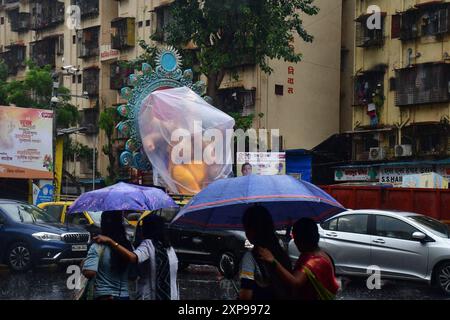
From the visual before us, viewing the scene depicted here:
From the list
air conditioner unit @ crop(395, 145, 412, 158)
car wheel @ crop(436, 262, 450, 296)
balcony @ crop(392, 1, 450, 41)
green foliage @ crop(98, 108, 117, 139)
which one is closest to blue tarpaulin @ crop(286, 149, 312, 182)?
air conditioner unit @ crop(395, 145, 412, 158)

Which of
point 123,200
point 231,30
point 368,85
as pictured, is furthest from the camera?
point 368,85

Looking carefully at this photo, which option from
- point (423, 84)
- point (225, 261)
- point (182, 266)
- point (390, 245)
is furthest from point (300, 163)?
point (390, 245)

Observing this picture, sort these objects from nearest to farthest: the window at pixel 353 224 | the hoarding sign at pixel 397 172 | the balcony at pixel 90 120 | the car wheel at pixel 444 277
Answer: the car wheel at pixel 444 277 < the window at pixel 353 224 < the hoarding sign at pixel 397 172 < the balcony at pixel 90 120

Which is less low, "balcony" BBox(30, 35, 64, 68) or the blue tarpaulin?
"balcony" BBox(30, 35, 64, 68)

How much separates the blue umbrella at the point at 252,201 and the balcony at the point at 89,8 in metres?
39.1

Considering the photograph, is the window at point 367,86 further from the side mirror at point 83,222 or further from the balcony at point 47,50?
the balcony at point 47,50

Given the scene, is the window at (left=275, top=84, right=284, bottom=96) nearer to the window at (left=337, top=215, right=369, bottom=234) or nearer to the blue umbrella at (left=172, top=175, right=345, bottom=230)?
the window at (left=337, top=215, right=369, bottom=234)

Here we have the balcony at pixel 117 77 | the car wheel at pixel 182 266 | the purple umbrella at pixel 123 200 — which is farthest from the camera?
the balcony at pixel 117 77

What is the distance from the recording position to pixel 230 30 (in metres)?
24.4

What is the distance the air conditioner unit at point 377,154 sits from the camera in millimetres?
30406

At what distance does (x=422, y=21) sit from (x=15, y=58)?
1173 inches

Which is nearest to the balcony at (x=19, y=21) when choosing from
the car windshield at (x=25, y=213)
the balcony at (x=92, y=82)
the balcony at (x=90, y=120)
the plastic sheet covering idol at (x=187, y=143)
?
the balcony at (x=92, y=82)

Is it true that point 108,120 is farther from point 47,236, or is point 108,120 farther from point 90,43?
point 47,236

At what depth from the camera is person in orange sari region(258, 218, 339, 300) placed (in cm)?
482
